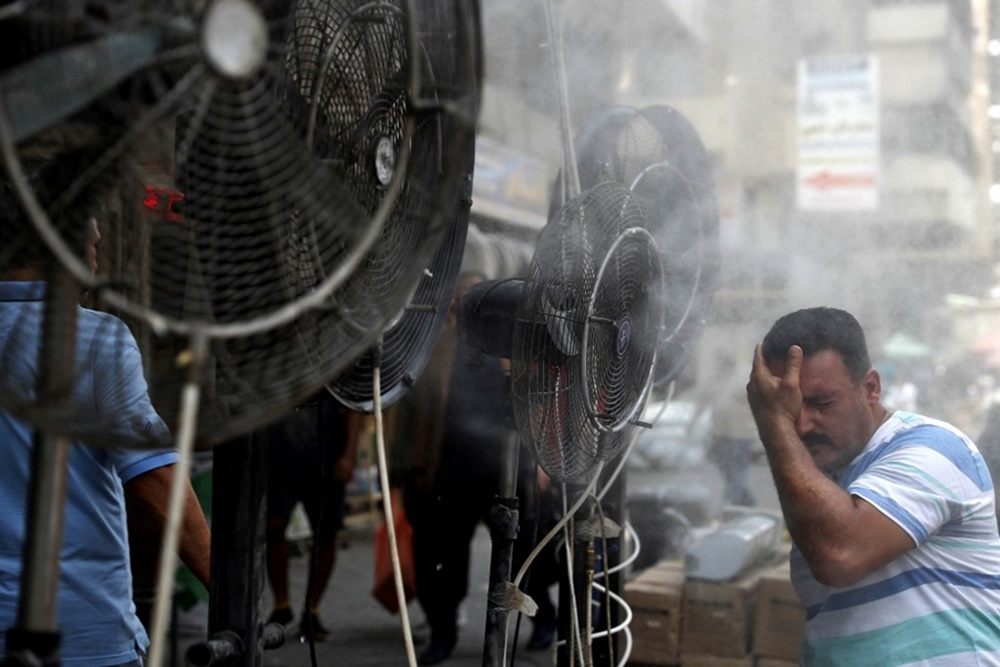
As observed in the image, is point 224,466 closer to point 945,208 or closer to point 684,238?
point 684,238

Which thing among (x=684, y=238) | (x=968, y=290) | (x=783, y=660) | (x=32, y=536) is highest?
(x=968, y=290)

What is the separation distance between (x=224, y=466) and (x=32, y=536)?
0.68 m

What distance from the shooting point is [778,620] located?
4.52 metres

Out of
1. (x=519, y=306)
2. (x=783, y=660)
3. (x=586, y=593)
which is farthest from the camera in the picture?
(x=783, y=660)

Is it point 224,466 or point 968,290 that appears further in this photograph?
point 968,290

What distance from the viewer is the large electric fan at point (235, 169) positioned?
4.19 feet

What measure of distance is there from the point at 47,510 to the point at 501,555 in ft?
4.46

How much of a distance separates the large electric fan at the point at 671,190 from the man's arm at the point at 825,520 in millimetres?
696

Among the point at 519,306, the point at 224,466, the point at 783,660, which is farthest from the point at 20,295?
the point at 783,660

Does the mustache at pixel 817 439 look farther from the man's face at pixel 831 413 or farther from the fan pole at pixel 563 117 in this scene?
the fan pole at pixel 563 117

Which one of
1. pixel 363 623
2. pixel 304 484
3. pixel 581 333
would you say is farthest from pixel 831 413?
pixel 363 623

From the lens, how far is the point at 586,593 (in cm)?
303

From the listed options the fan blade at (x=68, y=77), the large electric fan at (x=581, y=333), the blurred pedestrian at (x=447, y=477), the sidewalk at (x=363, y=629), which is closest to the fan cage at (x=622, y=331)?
the large electric fan at (x=581, y=333)

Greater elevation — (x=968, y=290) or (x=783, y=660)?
(x=968, y=290)
